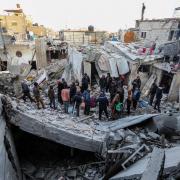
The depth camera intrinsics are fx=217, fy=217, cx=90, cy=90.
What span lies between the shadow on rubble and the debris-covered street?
0.11ft

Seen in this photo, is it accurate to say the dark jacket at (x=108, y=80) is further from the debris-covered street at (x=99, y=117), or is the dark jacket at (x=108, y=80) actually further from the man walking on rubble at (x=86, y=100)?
the man walking on rubble at (x=86, y=100)

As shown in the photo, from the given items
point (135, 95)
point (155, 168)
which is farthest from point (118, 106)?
point (155, 168)

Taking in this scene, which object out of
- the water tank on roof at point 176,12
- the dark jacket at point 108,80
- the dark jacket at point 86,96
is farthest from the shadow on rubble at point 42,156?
the water tank on roof at point 176,12

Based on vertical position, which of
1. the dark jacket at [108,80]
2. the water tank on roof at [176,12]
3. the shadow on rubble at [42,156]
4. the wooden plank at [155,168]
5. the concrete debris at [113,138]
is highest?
the water tank on roof at [176,12]

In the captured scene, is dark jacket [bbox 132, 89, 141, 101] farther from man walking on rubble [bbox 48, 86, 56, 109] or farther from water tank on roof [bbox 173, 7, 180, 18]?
water tank on roof [bbox 173, 7, 180, 18]

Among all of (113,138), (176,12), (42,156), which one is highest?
(176,12)

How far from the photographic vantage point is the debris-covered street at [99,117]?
562cm

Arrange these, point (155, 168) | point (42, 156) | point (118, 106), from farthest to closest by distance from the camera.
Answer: point (118, 106)
point (42, 156)
point (155, 168)

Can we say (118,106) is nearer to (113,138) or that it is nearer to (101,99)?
(101,99)

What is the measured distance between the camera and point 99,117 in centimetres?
958

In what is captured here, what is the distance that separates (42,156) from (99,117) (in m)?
2.98

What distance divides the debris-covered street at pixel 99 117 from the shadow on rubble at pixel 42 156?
1.3 inches

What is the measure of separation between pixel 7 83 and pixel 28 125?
5290 millimetres

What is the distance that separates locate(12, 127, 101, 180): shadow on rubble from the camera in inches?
280
